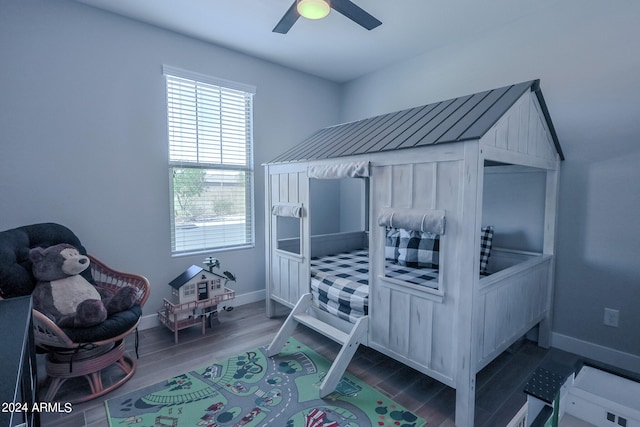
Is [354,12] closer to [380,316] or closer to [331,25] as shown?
[331,25]

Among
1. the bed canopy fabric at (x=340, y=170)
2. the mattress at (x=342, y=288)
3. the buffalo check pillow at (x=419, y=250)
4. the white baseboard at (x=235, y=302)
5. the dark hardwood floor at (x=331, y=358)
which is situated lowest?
the dark hardwood floor at (x=331, y=358)

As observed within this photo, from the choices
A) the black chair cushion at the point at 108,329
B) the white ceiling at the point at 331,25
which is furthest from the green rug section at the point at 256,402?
the white ceiling at the point at 331,25

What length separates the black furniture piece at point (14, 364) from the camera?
666 mm

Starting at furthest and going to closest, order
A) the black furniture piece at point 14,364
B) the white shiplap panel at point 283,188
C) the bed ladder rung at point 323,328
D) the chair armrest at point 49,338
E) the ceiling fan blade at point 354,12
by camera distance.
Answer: the white shiplap panel at point 283,188
the bed ladder rung at point 323,328
the ceiling fan blade at point 354,12
the chair armrest at point 49,338
the black furniture piece at point 14,364

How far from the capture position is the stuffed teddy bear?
1.98m

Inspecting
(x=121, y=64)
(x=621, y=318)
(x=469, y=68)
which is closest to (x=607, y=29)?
(x=469, y=68)

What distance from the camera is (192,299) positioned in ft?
9.43

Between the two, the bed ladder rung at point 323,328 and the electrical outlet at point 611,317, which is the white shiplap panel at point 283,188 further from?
the electrical outlet at point 611,317

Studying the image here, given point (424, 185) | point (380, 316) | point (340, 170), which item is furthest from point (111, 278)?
point (424, 185)

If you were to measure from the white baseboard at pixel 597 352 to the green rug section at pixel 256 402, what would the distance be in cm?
171

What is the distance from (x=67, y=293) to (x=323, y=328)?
5.98ft

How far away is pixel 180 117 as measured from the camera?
3094 mm

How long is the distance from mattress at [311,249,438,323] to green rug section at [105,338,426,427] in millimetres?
459

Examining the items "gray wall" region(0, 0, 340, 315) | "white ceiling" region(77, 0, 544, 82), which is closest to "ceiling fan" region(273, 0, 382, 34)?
"white ceiling" region(77, 0, 544, 82)
